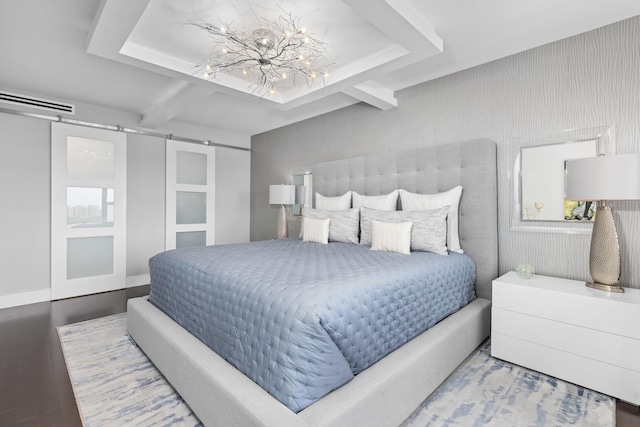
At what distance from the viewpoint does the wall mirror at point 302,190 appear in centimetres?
469

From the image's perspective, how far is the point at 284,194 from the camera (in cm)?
468

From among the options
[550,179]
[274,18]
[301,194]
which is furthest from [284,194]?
[550,179]

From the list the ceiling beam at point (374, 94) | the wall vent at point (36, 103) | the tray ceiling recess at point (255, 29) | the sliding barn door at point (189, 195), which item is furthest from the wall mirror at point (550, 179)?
the wall vent at point (36, 103)

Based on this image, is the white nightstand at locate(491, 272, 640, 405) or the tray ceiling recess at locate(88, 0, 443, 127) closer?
the white nightstand at locate(491, 272, 640, 405)

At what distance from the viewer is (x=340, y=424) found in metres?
1.22

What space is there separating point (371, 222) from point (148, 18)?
8.05 ft

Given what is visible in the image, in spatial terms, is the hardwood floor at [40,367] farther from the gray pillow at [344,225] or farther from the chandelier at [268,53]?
the chandelier at [268,53]

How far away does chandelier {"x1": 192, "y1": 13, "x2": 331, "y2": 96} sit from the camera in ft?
7.48

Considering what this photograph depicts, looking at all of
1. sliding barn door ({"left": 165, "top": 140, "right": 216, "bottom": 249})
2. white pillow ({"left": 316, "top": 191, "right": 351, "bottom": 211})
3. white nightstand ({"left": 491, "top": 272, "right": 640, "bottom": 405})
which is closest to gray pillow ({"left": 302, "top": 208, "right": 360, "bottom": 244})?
white pillow ({"left": 316, "top": 191, "right": 351, "bottom": 211})

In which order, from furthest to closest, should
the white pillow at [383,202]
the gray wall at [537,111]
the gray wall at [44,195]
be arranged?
the gray wall at [44,195]
the white pillow at [383,202]
the gray wall at [537,111]

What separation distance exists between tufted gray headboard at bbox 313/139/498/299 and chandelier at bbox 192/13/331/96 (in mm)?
1201

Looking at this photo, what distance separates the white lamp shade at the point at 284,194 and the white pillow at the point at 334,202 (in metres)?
0.74

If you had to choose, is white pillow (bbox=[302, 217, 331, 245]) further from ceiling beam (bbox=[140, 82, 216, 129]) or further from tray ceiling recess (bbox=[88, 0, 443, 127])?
ceiling beam (bbox=[140, 82, 216, 129])

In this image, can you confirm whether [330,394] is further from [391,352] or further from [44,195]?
[44,195]
